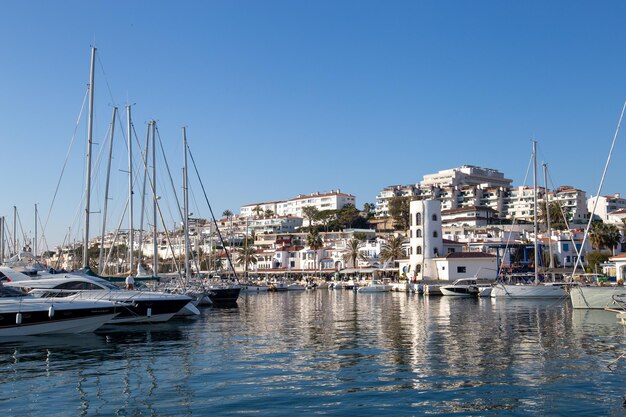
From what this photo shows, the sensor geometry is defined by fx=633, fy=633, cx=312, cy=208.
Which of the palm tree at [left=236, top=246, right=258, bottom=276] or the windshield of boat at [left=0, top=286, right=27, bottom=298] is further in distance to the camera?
the palm tree at [left=236, top=246, right=258, bottom=276]

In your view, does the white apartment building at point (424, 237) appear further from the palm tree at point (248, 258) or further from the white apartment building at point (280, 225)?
the white apartment building at point (280, 225)

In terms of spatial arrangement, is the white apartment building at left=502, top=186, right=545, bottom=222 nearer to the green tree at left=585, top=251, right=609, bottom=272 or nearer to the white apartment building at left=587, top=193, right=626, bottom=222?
the white apartment building at left=587, top=193, right=626, bottom=222

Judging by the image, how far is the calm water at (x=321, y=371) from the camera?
49.8 ft

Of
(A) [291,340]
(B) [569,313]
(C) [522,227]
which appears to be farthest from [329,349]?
(C) [522,227]

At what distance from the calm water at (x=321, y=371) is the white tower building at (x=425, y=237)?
196 feet

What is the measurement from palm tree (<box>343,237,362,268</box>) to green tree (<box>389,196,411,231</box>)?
122 feet

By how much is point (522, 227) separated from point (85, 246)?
4620 inches

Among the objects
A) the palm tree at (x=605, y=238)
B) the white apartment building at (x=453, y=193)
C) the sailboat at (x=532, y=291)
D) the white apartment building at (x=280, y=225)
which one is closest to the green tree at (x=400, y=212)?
the white apartment building at (x=453, y=193)

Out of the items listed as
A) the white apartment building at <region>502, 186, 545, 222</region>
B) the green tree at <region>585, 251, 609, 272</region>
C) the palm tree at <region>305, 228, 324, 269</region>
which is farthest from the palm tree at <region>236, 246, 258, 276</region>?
the white apartment building at <region>502, 186, 545, 222</region>

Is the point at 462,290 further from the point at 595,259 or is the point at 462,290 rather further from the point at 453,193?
the point at 453,193

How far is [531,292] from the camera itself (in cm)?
6188

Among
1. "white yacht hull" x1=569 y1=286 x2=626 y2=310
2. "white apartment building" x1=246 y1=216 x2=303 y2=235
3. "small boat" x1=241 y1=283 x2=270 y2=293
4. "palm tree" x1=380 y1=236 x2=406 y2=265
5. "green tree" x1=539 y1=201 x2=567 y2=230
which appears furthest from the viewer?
"white apartment building" x1=246 y1=216 x2=303 y2=235

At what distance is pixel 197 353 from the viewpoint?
24.2 metres

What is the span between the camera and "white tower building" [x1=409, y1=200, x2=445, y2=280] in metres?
93.7
